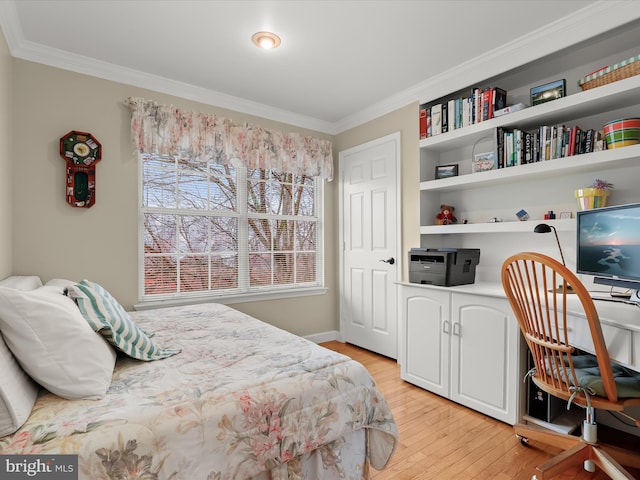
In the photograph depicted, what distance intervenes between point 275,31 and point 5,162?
1.93 meters

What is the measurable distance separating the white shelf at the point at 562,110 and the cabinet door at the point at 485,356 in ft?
4.12

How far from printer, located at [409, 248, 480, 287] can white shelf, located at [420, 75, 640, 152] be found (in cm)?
91

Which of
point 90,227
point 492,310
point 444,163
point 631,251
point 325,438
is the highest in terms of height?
point 444,163

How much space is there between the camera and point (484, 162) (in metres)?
2.59

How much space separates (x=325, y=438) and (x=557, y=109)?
2.33 metres

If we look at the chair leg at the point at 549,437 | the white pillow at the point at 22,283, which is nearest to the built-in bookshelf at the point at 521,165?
the chair leg at the point at 549,437

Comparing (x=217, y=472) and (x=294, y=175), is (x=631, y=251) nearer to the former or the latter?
(x=217, y=472)

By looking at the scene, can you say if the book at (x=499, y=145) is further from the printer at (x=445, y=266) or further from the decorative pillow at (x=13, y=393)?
the decorative pillow at (x=13, y=393)

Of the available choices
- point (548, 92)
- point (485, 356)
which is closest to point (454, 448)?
point (485, 356)

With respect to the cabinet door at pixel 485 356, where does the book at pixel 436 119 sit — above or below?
above

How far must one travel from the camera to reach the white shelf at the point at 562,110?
6.26 feet

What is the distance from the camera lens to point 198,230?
311cm

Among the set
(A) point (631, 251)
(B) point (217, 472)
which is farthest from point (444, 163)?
(B) point (217, 472)

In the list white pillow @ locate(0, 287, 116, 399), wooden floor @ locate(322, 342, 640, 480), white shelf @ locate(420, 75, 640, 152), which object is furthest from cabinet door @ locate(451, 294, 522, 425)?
white pillow @ locate(0, 287, 116, 399)
